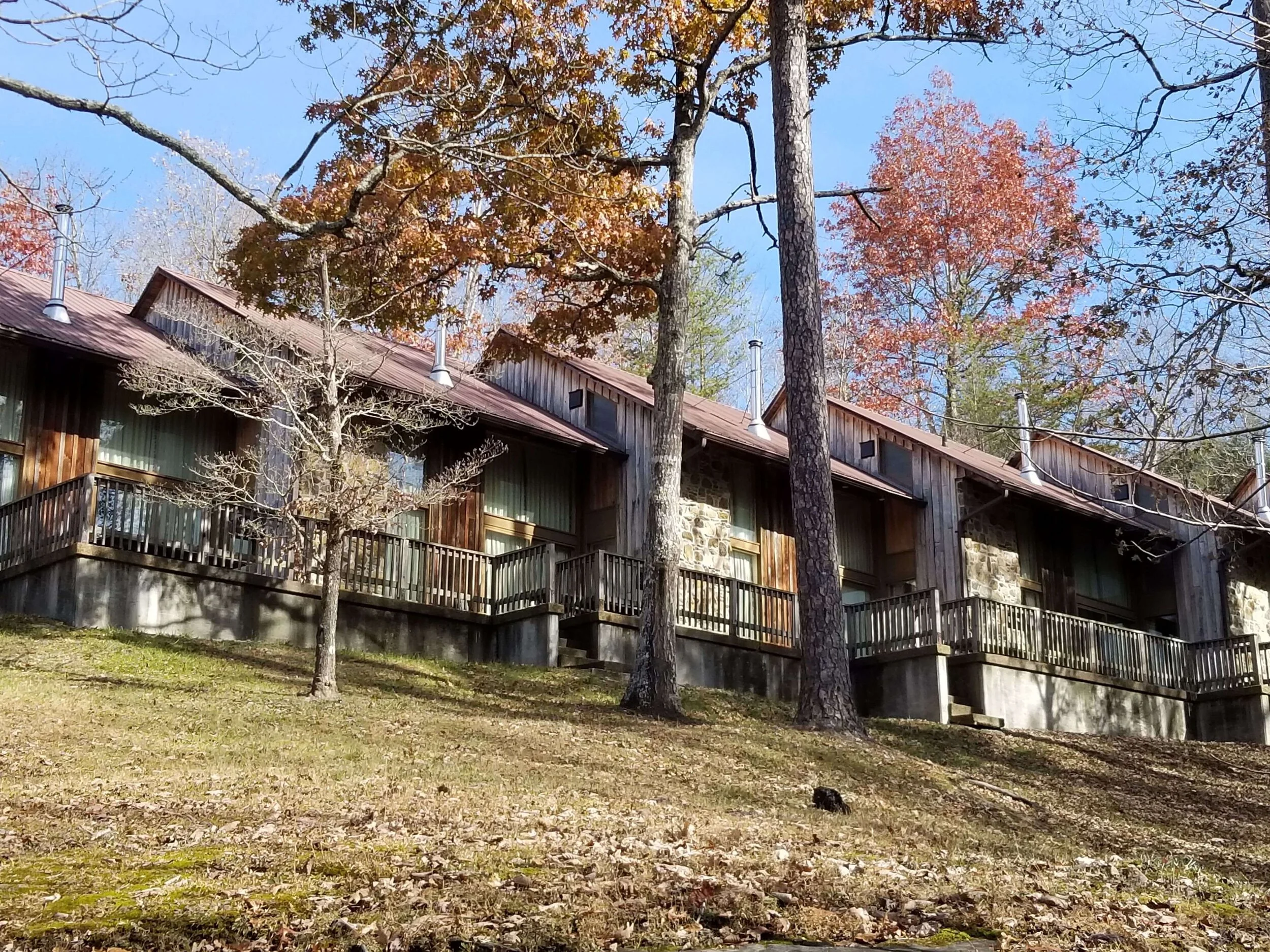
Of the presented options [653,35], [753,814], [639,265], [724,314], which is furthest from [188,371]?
[724,314]

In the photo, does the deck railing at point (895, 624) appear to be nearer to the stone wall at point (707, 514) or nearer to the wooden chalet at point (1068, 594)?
the wooden chalet at point (1068, 594)

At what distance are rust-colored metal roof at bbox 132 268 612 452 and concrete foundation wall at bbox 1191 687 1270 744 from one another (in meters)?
12.7

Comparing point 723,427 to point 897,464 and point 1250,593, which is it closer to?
point 897,464

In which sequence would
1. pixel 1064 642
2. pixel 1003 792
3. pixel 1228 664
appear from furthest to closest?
pixel 1228 664 < pixel 1064 642 < pixel 1003 792

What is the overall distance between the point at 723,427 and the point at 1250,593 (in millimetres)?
13411

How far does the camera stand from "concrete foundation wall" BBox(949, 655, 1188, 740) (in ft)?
78.0

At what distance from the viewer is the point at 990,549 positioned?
29609 millimetres

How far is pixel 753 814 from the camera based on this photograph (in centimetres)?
1170

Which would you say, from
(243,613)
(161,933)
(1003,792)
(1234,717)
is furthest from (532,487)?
(161,933)

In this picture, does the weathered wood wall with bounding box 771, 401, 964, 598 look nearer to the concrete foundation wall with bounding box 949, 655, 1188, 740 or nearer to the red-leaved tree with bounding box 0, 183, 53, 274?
the concrete foundation wall with bounding box 949, 655, 1188, 740

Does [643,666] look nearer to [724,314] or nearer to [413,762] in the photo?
[413,762]

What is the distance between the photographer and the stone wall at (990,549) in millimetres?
29000

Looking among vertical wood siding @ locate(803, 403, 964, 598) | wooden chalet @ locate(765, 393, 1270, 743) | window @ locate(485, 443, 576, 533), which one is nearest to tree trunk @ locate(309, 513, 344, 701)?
window @ locate(485, 443, 576, 533)

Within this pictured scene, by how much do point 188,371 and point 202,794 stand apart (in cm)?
997
